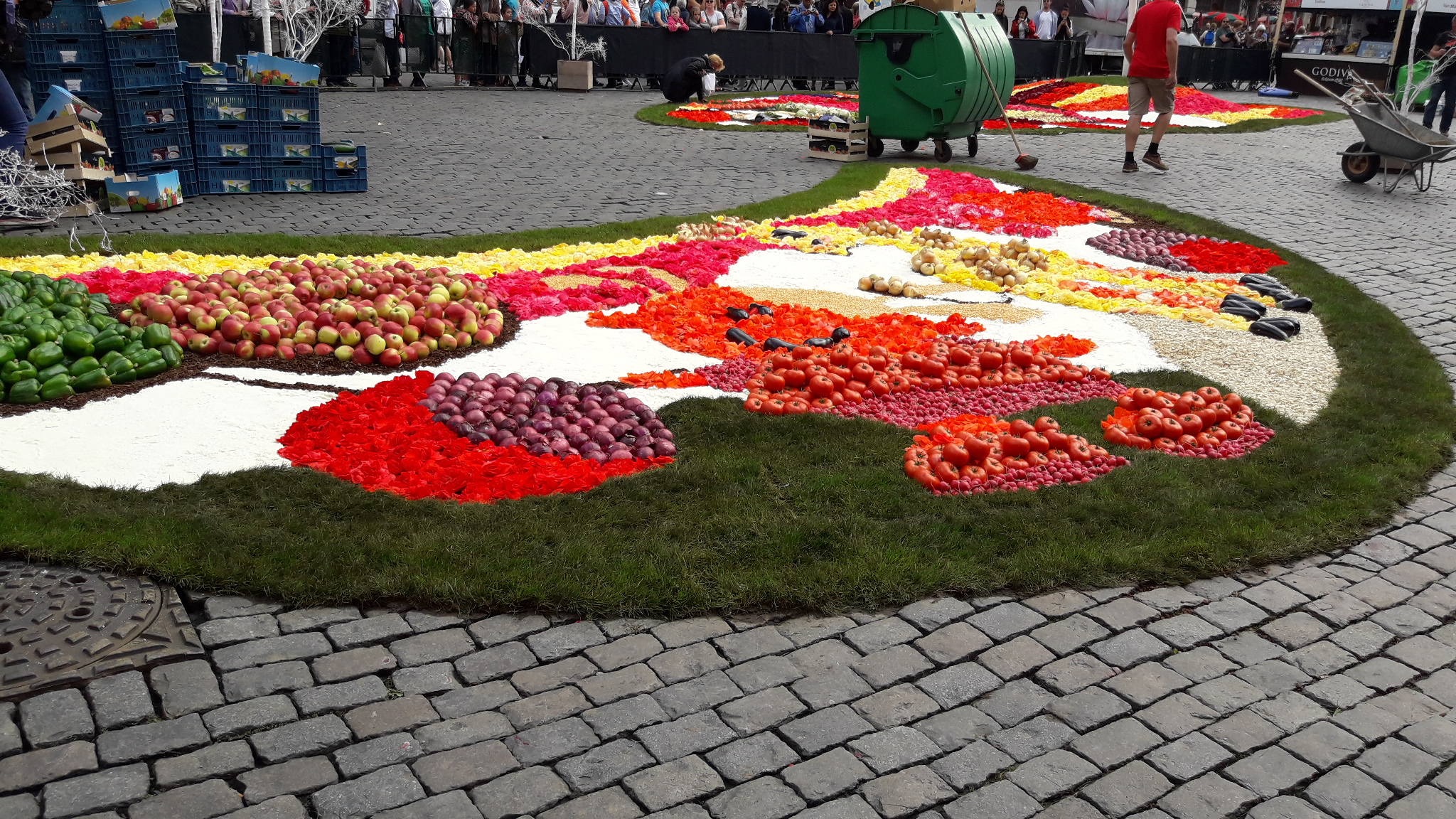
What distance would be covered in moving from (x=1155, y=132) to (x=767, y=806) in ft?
50.5

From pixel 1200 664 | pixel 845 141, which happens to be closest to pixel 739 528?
pixel 1200 664

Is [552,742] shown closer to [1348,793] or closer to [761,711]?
[761,711]

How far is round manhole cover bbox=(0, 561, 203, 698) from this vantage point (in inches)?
153

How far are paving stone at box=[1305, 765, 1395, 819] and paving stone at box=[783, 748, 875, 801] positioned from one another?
1.42m

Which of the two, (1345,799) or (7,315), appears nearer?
(1345,799)

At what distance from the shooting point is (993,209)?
43.7 ft

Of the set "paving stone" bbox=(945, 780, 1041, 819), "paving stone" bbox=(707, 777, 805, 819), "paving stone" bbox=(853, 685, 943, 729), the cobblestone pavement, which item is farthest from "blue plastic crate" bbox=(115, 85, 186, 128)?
"paving stone" bbox=(945, 780, 1041, 819)

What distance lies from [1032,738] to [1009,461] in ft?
7.23

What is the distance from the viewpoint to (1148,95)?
51.8 ft

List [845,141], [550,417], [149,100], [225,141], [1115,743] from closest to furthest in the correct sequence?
1. [1115,743]
2. [550,417]
3. [149,100]
4. [225,141]
5. [845,141]

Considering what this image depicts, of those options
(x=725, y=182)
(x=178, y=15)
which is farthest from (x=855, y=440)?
(x=178, y=15)

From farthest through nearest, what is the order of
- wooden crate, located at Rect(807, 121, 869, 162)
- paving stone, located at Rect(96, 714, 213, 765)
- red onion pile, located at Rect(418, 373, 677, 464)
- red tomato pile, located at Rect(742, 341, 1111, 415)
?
wooden crate, located at Rect(807, 121, 869, 162) < red tomato pile, located at Rect(742, 341, 1111, 415) < red onion pile, located at Rect(418, 373, 677, 464) < paving stone, located at Rect(96, 714, 213, 765)

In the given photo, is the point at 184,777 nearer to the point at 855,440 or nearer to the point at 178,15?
the point at 855,440

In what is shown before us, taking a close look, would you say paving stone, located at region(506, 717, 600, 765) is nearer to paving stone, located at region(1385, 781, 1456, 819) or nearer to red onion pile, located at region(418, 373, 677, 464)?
red onion pile, located at region(418, 373, 677, 464)
